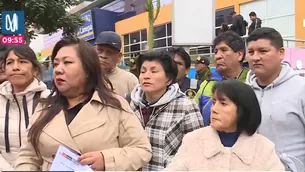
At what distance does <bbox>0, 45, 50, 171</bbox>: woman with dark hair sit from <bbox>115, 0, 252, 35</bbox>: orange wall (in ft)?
48.8

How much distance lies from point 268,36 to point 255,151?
3.11 ft

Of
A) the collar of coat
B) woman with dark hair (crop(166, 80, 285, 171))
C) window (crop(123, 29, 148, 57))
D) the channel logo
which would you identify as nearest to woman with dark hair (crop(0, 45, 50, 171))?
woman with dark hair (crop(166, 80, 285, 171))

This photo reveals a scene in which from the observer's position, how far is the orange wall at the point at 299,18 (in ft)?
45.3

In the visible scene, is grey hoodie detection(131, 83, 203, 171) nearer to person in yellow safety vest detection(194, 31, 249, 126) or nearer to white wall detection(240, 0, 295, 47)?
person in yellow safety vest detection(194, 31, 249, 126)

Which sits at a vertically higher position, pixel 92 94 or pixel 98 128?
pixel 92 94

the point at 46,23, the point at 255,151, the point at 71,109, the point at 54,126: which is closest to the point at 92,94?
the point at 71,109

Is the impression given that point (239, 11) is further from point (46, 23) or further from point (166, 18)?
point (46, 23)

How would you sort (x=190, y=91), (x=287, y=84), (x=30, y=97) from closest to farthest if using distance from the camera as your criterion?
1. (x=287, y=84)
2. (x=30, y=97)
3. (x=190, y=91)

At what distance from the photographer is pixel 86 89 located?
220 cm

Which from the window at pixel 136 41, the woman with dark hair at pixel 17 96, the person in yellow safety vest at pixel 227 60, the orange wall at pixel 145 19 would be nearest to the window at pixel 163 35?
the orange wall at pixel 145 19

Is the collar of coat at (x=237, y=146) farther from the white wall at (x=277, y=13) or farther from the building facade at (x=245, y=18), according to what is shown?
the white wall at (x=277, y=13)

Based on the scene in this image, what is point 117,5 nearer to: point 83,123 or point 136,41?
point 136,41

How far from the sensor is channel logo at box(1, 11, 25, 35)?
8.25 metres

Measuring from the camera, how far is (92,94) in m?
2.21
